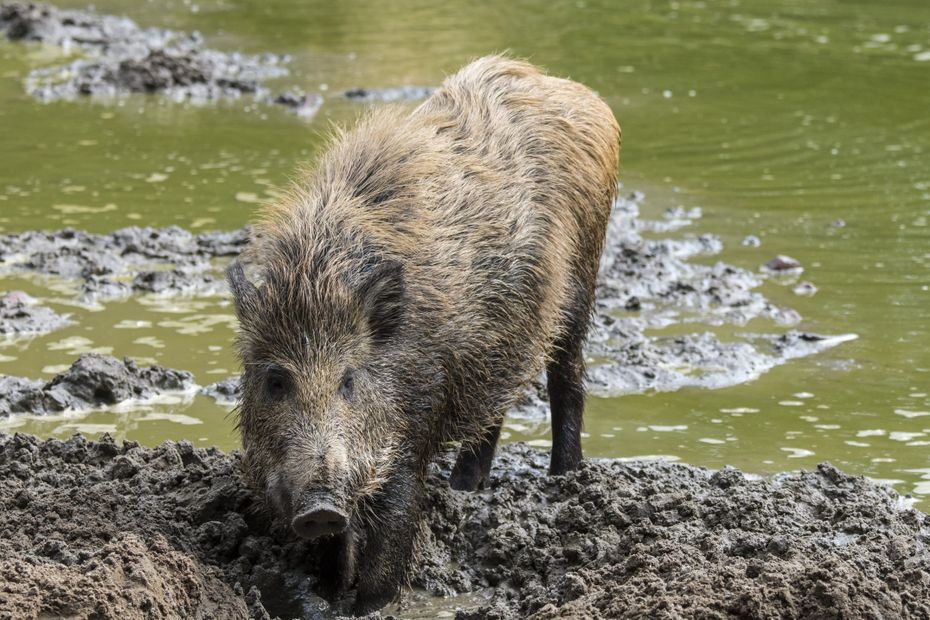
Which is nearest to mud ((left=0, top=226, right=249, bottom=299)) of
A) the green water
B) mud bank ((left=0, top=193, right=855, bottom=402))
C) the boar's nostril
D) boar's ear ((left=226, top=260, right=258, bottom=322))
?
mud bank ((left=0, top=193, right=855, bottom=402))

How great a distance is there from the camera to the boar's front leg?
16.2 feet

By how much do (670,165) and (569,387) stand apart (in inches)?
238

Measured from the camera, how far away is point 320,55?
1709cm

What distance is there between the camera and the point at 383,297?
16.3 feet

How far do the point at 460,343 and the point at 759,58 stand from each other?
1189cm

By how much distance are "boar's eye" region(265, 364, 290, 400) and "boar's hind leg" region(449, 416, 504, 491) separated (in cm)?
137

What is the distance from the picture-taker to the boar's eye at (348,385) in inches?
189

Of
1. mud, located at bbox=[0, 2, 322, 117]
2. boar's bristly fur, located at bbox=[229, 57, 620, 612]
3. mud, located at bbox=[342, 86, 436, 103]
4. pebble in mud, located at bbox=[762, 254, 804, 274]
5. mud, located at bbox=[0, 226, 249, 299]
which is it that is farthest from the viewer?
mud, located at bbox=[0, 2, 322, 117]

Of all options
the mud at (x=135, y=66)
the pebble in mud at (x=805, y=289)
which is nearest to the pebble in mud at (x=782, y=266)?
the pebble in mud at (x=805, y=289)

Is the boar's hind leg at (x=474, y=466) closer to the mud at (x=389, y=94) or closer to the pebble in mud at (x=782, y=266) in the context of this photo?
the pebble in mud at (x=782, y=266)

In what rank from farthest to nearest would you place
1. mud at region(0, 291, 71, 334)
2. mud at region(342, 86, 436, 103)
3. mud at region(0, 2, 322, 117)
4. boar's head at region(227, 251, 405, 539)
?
mud at region(0, 2, 322, 117)
mud at region(342, 86, 436, 103)
mud at region(0, 291, 71, 334)
boar's head at region(227, 251, 405, 539)

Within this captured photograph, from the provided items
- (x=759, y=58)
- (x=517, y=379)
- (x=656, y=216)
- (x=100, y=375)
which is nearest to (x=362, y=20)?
(x=759, y=58)

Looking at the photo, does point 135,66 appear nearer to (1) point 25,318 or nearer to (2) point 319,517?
(1) point 25,318

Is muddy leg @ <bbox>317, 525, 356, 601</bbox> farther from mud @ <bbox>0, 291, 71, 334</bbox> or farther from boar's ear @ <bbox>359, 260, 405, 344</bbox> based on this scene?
mud @ <bbox>0, 291, 71, 334</bbox>
